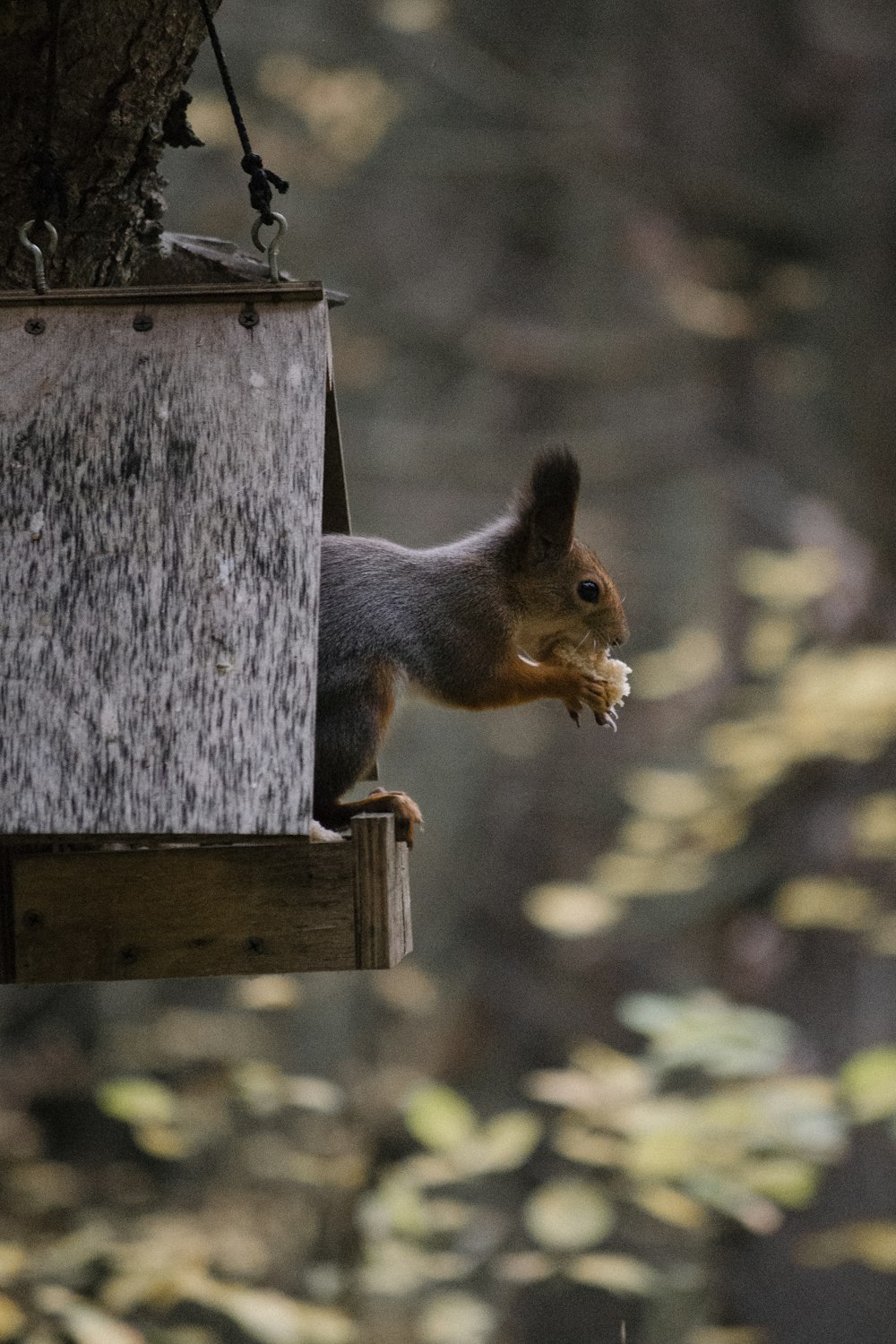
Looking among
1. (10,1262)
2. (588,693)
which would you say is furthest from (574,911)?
(588,693)

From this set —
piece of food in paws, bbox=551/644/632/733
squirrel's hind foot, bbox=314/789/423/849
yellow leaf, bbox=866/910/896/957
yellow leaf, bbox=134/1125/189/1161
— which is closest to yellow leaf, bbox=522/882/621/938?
yellow leaf, bbox=866/910/896/957

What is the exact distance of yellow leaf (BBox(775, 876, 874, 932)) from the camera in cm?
414

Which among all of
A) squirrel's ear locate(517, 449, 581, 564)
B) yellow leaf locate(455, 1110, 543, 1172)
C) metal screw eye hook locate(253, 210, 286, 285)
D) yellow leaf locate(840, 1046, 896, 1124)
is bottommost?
yellow leaf locate(455, 1110, 543, 1172)

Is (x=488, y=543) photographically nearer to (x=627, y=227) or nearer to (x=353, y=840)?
(x=353, y=840)

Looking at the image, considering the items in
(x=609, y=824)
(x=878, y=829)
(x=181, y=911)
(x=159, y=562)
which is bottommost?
(x=609, y=824)

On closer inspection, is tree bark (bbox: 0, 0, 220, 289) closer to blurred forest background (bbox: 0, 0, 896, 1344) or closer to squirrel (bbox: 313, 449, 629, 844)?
squirrel (bbox: 313, 449, 629, 844)

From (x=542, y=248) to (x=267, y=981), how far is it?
500cm

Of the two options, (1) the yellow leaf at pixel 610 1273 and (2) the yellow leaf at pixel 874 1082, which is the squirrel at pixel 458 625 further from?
(1) the yellow leaf at pixel 610 1273

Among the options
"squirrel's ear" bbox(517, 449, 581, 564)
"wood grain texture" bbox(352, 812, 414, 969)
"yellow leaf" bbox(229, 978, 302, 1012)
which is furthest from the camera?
"yellow leaf" bbox(229, 978, 302, 1012)

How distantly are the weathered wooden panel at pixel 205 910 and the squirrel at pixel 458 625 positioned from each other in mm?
145

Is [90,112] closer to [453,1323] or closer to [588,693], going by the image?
[588,693]

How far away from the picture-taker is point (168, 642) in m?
1.47

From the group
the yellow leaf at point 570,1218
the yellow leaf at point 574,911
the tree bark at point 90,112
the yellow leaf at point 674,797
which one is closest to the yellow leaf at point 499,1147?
the yellow leaf at point 570,1218

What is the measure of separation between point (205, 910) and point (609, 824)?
5704 millimetres
